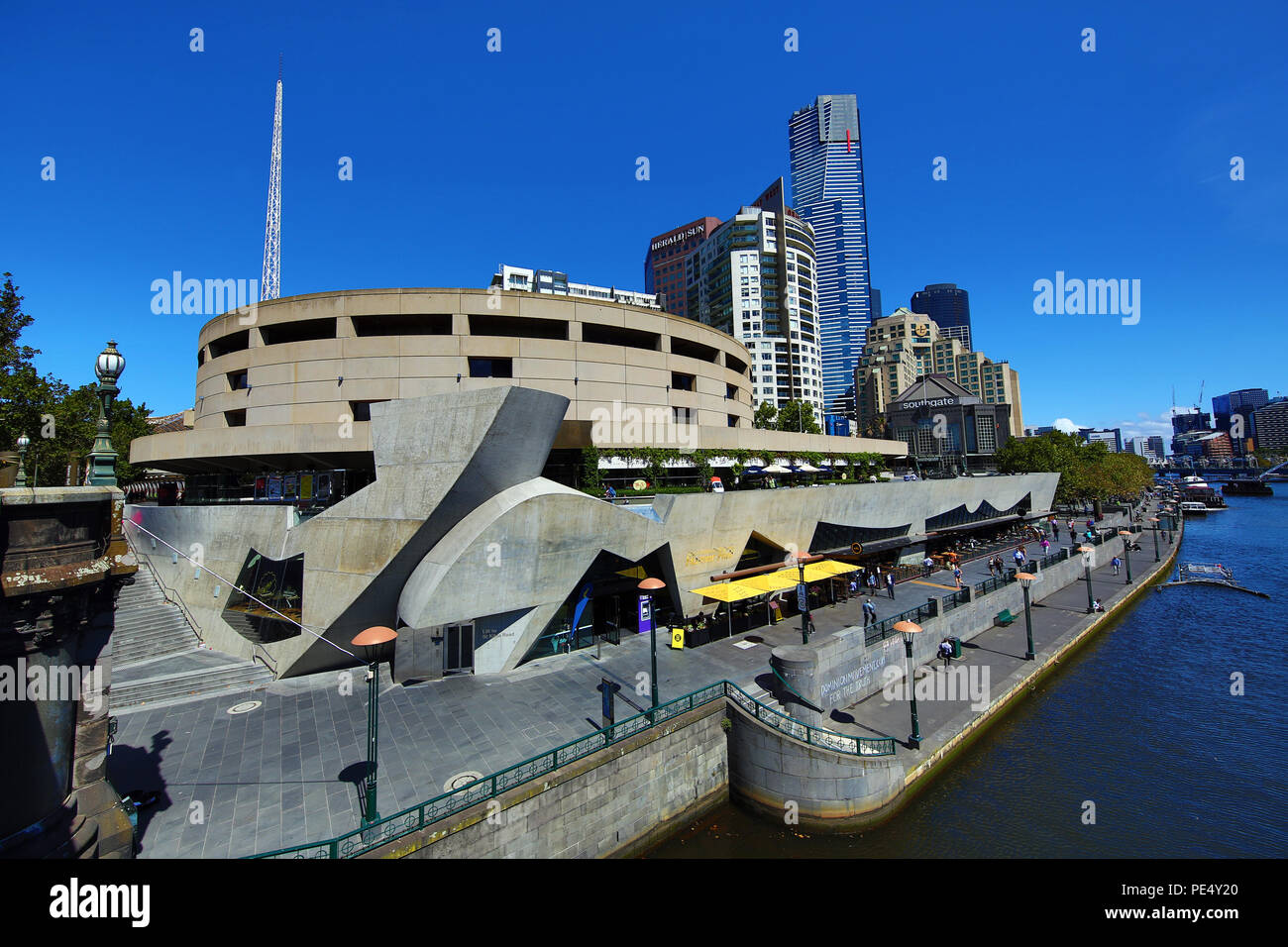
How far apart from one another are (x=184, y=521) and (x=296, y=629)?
12.0 m

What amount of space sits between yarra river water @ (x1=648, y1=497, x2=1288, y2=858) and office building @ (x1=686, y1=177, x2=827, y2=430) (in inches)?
3546

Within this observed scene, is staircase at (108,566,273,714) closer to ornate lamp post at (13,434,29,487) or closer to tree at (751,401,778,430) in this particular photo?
ornate lamp post at (13,434,29,487)

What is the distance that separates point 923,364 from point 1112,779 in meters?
189

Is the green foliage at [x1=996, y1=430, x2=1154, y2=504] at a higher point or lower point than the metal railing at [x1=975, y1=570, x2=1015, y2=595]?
higher

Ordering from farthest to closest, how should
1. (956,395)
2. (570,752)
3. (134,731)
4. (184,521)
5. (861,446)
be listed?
(956,395) < (861,446) < (184,521) < (134,731) < (570,752)

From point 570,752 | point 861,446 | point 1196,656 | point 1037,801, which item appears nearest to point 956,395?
point 861,446

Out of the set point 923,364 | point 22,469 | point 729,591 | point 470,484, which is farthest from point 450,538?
point 923,364

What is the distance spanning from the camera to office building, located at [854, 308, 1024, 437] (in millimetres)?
162000

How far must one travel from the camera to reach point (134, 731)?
562 inches

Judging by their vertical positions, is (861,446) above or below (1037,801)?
above

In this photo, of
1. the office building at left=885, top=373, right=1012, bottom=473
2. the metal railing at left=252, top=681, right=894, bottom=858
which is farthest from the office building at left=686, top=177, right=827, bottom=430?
the metal railing at left=252, top=681, right=894, bottom=858

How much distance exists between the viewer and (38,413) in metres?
29.4

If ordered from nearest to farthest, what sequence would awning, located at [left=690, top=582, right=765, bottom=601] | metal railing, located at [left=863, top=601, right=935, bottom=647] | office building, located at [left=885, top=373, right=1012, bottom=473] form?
1. metal railing, located at [left=863, top=601, right=935, bottom=647]
2. awning, located at [left=690, top=582, right=765, bottom=601]
3. office building, located at [left=885, top=373, right=1012, bottom=473]
